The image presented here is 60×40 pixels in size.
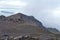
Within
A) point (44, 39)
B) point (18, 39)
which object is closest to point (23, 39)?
point (18, 39)

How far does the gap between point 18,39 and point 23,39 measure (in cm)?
364

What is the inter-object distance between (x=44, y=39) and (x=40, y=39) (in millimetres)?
2485

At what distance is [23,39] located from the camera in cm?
15500

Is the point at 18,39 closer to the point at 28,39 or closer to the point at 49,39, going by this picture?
the point at 28,39

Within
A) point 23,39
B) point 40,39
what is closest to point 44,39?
point 40,39

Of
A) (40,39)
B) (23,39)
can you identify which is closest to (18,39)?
(23,39)

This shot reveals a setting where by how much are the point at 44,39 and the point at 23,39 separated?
14556 millimetres

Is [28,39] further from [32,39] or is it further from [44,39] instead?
[44,39]

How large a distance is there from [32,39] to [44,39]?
36.6ft

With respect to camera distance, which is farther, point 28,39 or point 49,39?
point 49,39

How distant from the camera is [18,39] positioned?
15700 cm

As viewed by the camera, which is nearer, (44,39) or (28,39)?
(28,39)

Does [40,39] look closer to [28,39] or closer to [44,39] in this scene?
[44,39]

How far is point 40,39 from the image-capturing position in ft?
531
